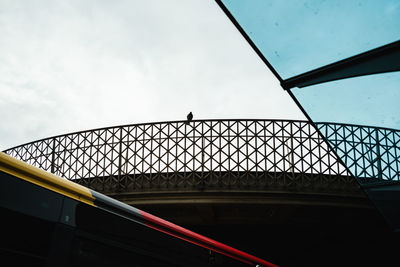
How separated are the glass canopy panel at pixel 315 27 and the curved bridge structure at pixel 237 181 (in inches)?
274

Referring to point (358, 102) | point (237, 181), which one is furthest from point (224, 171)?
point (358, 102)

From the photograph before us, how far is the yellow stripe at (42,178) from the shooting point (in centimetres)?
267

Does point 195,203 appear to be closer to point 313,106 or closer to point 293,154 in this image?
point 293,154

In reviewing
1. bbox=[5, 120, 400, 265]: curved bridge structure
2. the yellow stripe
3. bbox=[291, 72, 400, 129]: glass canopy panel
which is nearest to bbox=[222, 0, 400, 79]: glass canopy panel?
bbox=[291, 72, 400, 129]: glass canopy panel

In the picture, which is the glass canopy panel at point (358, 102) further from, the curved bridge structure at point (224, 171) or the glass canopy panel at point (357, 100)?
the curved bridge structure at point (224, 171)

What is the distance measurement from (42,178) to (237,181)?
8962 mm

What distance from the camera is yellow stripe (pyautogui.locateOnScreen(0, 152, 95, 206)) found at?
105 inches

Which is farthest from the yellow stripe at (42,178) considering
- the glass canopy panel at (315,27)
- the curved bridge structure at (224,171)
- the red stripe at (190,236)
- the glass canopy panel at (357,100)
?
the curved bridge structure at (224,171)

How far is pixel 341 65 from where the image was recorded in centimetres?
414

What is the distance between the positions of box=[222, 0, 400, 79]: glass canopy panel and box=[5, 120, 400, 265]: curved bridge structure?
22.8 ft

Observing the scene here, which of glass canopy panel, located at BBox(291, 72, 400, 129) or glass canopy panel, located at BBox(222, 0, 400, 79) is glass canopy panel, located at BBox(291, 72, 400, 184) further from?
glass canopy panel, located at BBox(222, 0, 400, 79)

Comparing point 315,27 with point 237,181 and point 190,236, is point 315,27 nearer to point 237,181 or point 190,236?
point 190,236

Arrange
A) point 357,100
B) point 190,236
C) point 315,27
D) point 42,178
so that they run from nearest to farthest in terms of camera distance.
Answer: point 42,178 → point 315,27 → point 190,236 → point 357,100

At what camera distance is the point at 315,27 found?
381cm
